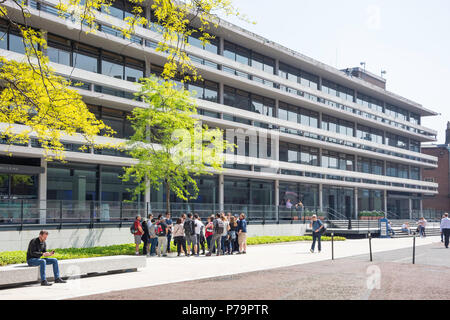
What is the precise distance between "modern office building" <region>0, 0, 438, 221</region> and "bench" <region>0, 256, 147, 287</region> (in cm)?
600

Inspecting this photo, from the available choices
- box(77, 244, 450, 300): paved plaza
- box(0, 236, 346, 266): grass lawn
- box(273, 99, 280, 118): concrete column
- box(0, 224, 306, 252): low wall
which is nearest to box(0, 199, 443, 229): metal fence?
box(0, 224, 306, 252): low wall

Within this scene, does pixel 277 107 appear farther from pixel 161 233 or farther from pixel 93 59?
pixel 161 233

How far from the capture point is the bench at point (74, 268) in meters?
11.8

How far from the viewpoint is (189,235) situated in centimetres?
2153

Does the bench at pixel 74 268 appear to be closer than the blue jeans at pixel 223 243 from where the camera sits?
Yes

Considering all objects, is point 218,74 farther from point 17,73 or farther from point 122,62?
point 17,73

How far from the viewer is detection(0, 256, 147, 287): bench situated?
11758 millimetres

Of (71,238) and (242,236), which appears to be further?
(71,238)

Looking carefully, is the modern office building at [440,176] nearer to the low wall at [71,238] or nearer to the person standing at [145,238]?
the low wall at [71,238]

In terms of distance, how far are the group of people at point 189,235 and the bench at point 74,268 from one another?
530 centimetres

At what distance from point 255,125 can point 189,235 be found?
2470 centimetres

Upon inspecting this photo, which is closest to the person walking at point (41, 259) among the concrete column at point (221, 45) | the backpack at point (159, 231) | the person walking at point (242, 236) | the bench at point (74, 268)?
the bench at point (74, 268)

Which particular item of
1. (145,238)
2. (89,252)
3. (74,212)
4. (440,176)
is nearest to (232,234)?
(145,238)

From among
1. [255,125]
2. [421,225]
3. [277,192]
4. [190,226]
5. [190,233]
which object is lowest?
[421,225]
